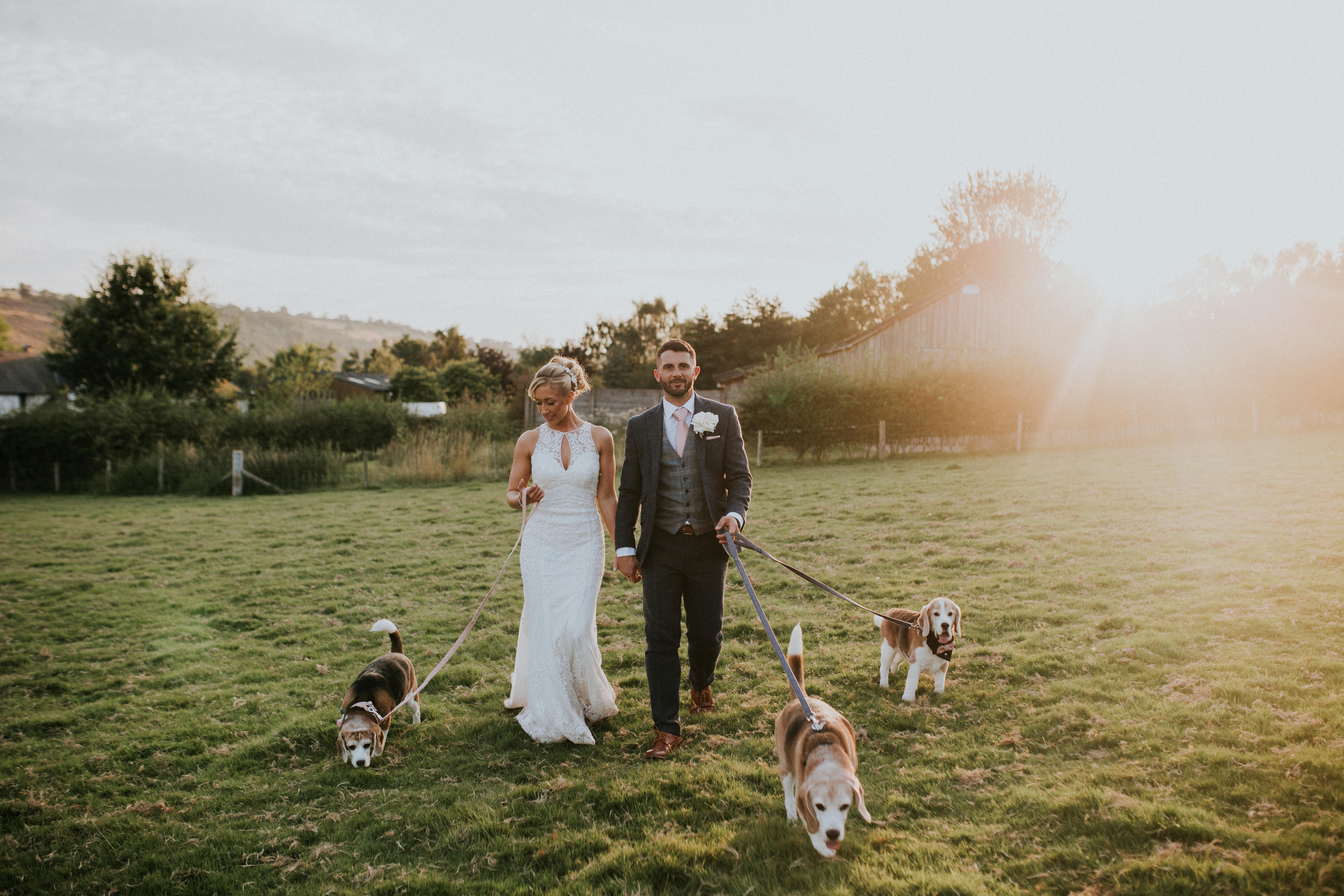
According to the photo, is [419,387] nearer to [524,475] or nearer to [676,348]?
[524,475]

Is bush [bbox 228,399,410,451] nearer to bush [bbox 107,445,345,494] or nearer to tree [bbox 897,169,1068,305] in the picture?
bush [bbox 107,445,345,494]

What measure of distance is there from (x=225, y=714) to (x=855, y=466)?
56.2 ft

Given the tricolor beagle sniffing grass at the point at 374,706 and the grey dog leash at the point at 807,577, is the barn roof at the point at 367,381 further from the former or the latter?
the grey dog leash at the point at 807,577

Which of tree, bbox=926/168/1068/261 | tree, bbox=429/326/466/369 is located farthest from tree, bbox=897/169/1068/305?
tree, bbox=429/326/466/369

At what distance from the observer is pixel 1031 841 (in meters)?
3.02

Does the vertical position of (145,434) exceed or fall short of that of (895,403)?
it falls short

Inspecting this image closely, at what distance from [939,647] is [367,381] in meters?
55.0

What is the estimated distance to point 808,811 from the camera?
2.86 meters

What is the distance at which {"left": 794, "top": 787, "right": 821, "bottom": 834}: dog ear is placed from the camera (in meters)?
2.82

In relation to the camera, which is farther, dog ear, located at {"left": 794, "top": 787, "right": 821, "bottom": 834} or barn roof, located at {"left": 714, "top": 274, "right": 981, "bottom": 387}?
barn roof, located at {"left": 714, "top": 274, "right": 981, "bottom": 387}

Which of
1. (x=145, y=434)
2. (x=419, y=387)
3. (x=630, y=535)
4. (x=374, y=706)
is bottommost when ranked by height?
(x=374, y=706)

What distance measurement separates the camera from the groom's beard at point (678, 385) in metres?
4.01

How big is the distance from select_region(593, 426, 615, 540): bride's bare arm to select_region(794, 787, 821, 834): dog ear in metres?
1.97

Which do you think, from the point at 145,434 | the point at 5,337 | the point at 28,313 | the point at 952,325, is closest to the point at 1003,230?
the point at 952,325
